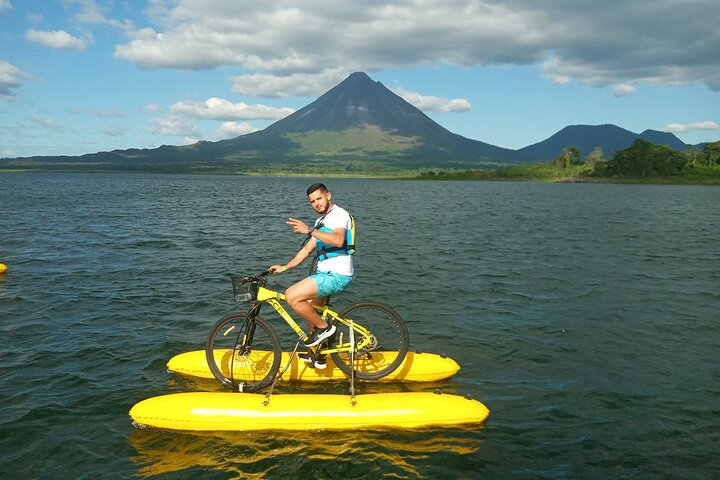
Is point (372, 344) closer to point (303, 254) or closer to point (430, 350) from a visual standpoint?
point (303, 254)

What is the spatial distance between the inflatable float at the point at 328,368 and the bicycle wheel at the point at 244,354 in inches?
1.1

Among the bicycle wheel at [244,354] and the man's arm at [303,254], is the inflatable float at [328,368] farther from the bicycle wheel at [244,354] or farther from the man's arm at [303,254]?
the man's arm at [303,254]

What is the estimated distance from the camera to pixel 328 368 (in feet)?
32.8

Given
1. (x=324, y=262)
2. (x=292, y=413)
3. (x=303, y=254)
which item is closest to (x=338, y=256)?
(x=324, y=262)

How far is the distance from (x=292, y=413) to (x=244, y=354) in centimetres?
183

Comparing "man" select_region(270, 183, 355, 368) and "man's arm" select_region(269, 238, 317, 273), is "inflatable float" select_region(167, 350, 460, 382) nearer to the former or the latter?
"man" select_region(270, 183, 355, 368)

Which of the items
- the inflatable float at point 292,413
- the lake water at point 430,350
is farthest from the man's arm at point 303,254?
the lake water at point 430,350

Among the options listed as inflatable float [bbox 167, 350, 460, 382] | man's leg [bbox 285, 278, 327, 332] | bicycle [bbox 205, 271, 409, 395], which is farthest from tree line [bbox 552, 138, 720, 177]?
man's leg [bbox 285, 278, 327, 332]

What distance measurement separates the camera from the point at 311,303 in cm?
941

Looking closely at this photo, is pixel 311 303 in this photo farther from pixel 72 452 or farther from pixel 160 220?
pixel 160 220

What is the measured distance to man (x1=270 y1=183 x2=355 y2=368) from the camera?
877cm

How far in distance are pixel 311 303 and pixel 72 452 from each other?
14.0 ft

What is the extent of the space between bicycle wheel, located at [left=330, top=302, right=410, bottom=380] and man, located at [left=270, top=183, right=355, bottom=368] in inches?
20.2

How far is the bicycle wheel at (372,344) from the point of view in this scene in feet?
30.9
